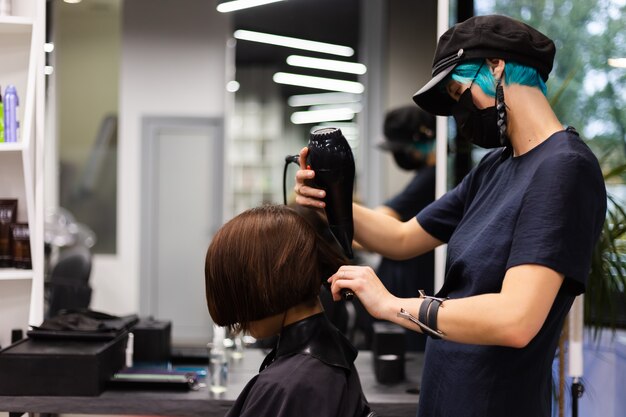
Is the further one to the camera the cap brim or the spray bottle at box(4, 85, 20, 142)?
the spray bottle at box(4, 85, 20, 142)

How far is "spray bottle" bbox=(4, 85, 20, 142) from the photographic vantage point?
202cm

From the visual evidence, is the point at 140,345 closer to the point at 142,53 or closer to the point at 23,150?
the point at 23,150

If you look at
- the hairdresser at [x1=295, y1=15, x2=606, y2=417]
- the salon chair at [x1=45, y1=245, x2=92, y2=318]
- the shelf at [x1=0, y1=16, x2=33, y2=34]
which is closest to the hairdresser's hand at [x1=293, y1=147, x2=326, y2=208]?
the hairdresser at [x1=295, y1=15, x2=606, y2=417]

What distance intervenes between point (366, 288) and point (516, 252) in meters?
0.28

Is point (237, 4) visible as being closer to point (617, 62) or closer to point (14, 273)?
point (617, 62)

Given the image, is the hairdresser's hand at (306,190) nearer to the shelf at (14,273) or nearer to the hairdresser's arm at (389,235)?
the hairdresser's arm at (389,235)

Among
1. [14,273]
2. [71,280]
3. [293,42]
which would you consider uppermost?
[293,42]

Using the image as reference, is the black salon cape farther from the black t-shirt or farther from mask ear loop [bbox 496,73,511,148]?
mask ear loop [bbox 496,73,511,148]

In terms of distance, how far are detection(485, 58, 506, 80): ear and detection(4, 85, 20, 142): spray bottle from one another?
139 cm

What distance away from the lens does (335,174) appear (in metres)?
1.50

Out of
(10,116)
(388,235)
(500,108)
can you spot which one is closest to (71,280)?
(10,116)

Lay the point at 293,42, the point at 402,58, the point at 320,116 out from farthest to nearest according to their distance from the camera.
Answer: the point at 320,116
the point at 293,42
the point at 402,58

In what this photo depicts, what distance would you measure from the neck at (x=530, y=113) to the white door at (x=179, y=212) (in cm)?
509

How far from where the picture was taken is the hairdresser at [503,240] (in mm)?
1209
